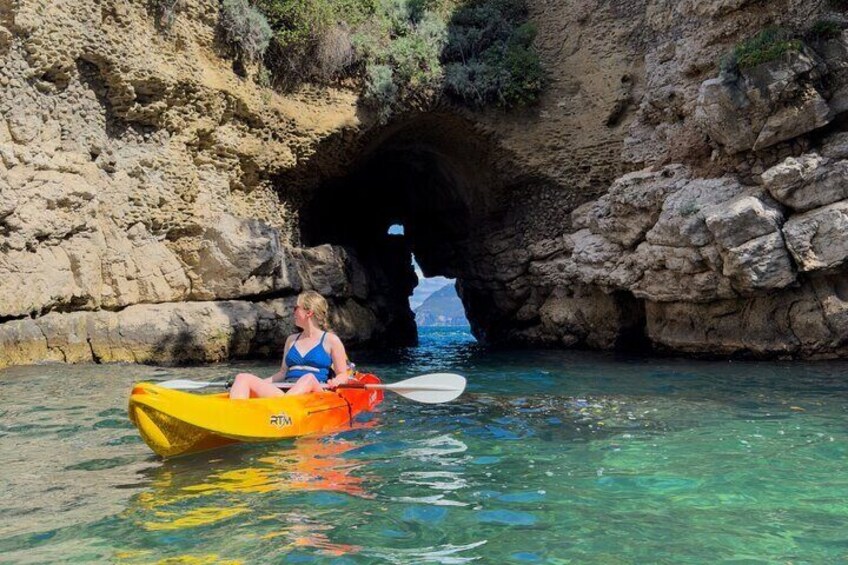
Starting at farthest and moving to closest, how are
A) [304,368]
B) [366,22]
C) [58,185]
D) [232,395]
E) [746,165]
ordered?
[366,22], [746,165], [58,185], [304,368], [232,395]

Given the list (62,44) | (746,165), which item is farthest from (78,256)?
(746,165)

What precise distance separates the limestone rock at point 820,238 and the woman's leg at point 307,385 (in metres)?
8.22

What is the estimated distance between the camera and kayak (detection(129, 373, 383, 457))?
489 centimetres

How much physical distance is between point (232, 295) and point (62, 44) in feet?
15.8

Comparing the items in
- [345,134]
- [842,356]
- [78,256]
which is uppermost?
[345,134]

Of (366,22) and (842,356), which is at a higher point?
(366,22)

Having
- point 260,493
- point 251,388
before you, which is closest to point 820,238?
point 251,388

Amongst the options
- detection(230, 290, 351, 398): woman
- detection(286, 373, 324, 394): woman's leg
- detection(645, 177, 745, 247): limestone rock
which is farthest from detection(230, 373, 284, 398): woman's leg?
detection(645, 177, 745, 247): limestone rock

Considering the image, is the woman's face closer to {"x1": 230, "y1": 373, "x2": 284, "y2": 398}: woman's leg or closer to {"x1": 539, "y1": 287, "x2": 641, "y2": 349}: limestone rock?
{"x1": 230, "y1": 373, "x2": 284, "y2": 398}: woman's leg

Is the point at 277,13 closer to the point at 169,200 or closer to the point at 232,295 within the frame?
the point at 169,200

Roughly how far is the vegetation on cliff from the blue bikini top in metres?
8.93

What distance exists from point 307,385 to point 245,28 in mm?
9626

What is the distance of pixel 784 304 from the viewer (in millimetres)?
11727

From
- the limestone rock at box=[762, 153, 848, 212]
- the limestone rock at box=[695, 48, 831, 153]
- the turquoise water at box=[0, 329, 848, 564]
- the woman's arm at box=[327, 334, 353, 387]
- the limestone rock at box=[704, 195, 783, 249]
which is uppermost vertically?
the limestone rock at box=[695, 48, 831, 153]
